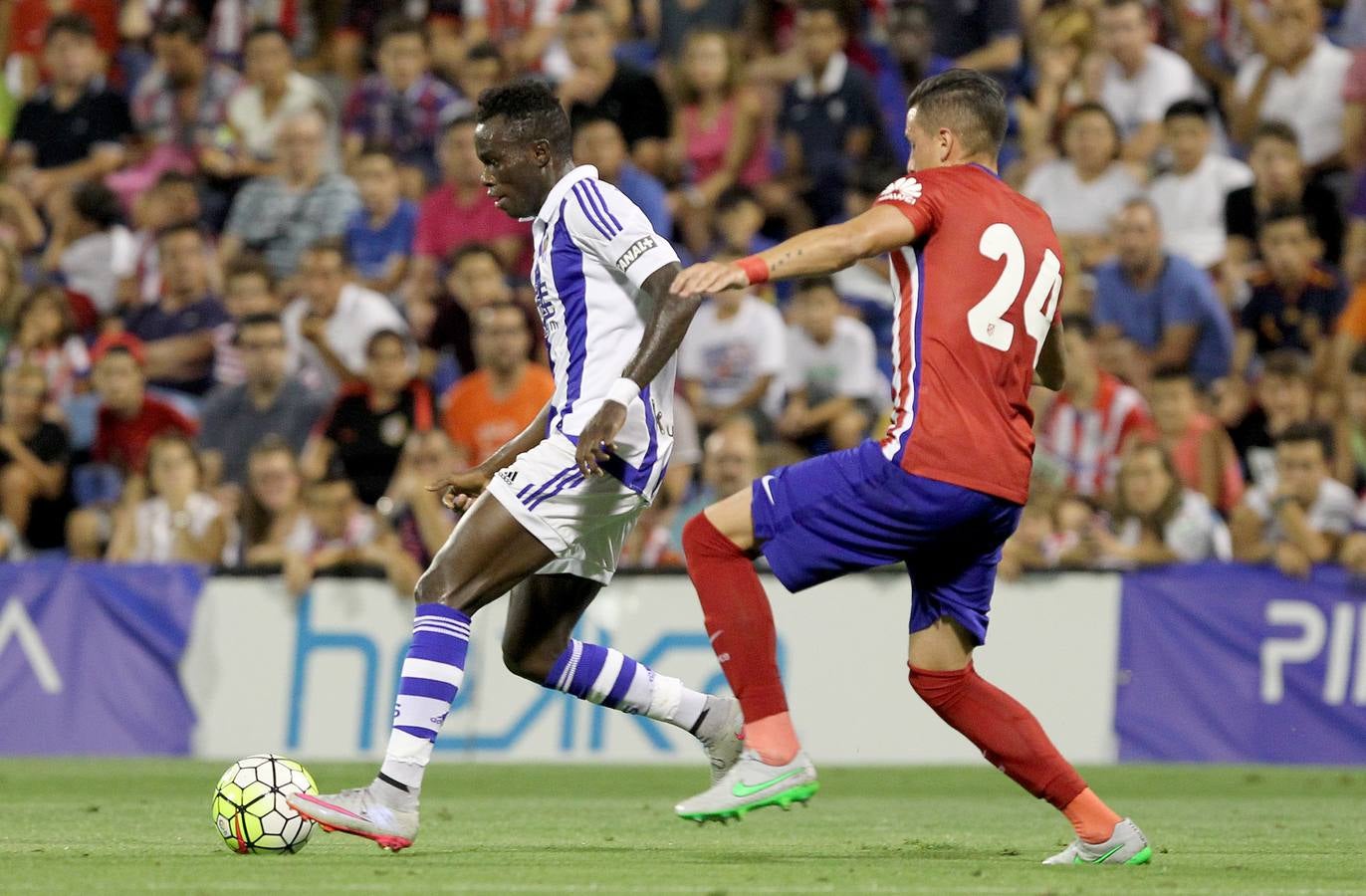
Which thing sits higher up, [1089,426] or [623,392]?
[623,392]

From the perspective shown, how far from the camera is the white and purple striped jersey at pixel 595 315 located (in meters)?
6.98

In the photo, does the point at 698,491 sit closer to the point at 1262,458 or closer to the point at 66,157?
the point at 1262,458

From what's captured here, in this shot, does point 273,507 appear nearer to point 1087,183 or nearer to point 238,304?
point 238,304

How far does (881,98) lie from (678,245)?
6.53 ft

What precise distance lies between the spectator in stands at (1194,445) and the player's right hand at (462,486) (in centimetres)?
665

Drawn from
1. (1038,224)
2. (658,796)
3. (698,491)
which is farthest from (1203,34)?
(1038,224)

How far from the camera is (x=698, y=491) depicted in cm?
1365

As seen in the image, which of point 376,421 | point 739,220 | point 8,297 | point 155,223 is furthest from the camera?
point 155,223

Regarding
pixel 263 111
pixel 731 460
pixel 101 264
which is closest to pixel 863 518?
pixel 731 460

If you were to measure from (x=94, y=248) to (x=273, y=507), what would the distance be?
445cm

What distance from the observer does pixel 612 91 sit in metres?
16.4

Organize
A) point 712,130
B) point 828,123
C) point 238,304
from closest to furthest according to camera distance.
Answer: point 238,304 < point 828,123 < point 712,130

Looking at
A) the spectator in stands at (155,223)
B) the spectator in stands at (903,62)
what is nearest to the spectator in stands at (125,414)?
the spectator in stands at (155,223)

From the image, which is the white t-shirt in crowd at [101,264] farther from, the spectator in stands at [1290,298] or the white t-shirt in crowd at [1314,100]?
the white t-shirt in crowd at [1314,100]
